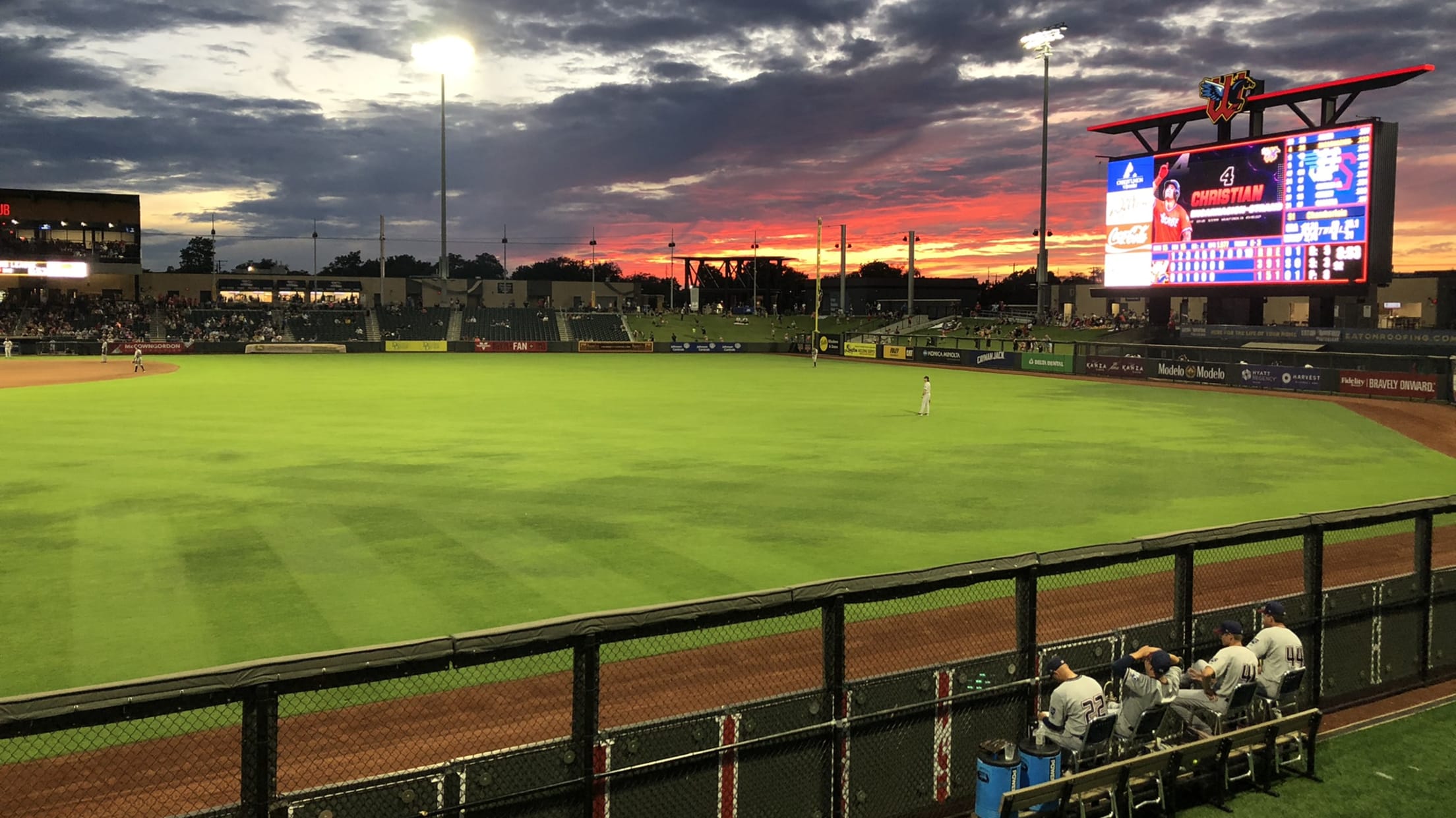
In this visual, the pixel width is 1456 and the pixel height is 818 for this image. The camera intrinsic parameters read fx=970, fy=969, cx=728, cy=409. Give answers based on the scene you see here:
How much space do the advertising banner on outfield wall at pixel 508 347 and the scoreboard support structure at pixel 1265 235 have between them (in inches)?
1872

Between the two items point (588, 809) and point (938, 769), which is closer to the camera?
point (588, 809)

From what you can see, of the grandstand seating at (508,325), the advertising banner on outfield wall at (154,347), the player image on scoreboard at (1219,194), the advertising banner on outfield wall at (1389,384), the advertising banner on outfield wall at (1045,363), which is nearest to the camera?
the advertising banner on outfield wall at (1389,384)

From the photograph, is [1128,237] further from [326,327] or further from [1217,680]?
[326,327]

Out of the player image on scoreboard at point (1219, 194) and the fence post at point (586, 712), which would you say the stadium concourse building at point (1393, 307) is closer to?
the player image on scoreboard at point (1219, 194)

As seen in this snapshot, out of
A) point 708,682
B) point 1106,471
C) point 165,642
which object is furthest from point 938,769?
point 1106,471

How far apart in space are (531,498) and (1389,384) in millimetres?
37492

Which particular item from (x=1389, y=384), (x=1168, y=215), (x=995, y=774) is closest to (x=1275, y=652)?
(x=995, y=774)

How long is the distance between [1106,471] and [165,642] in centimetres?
1887

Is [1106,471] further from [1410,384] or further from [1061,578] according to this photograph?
[1410,384]

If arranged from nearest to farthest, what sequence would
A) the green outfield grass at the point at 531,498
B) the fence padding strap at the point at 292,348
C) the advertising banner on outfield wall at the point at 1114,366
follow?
the green outfield grass at the point at 531,498
the advertising banner on outfield wall at the point at 1114,366
the fence padding strap at the point at 292,348

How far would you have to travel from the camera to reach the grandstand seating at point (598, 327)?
303 feet

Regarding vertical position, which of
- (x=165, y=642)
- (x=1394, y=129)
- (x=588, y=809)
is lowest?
(x=165, y=642)

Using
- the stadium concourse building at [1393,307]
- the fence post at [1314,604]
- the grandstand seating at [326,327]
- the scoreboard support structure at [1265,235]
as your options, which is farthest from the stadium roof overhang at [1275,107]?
the grandstand seating at [326,327]

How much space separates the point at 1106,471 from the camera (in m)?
22.3
